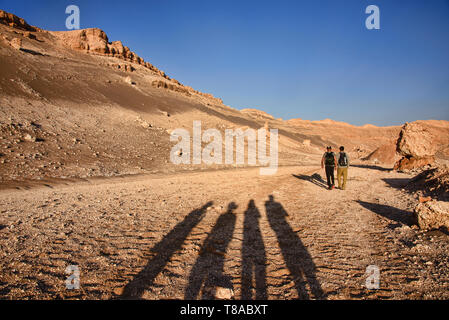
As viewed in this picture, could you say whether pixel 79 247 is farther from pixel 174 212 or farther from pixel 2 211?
pixel 2 211

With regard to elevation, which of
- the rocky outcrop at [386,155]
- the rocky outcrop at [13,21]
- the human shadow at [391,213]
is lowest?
the human shadow at [391,213]

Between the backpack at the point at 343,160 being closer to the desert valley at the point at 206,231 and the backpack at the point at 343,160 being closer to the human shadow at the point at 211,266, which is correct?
the desert valley at the point at 206,231

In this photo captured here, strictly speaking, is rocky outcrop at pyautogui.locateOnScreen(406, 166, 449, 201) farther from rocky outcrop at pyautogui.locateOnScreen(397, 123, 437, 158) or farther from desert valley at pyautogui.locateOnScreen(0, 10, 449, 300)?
rocky outcrop at pyautogui.locateOnScreen(397, 123, 437, 158)

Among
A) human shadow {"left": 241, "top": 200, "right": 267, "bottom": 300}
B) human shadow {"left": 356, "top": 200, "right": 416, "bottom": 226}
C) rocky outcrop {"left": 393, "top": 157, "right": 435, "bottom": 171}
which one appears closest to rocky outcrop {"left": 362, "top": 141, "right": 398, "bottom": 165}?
rocky outcrop {"left": 393, "top": 157, "right": 435, "bottom": 171}

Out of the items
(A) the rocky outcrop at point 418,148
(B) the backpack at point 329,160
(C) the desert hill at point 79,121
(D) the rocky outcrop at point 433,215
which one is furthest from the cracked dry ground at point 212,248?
(A) the rocky outcrop at point 418,148

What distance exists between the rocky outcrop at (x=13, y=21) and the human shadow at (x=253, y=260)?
6825 centimetres

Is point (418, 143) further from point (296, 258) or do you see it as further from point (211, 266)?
point (211, 266)

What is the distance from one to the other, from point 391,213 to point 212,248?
192 inches

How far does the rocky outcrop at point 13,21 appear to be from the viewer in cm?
4981

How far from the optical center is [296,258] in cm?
405

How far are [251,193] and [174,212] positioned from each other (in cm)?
372

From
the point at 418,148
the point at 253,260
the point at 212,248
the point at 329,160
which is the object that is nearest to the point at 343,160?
the point at 329,160

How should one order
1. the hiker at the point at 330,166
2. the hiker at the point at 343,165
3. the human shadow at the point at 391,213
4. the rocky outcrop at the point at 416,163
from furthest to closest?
the rocky outcrop at the point at 416,163
the hiker at the point at 330,166
the hiker at the point at 343,165
the human shadow at the point at 391,213
